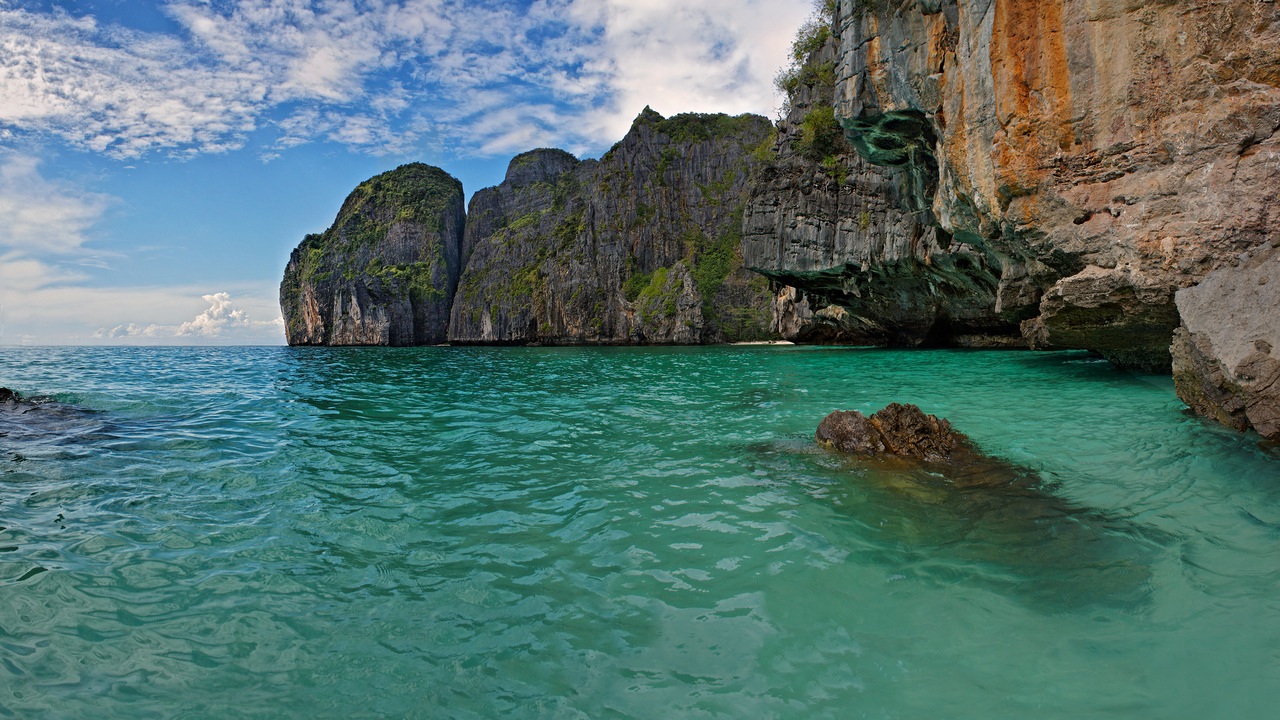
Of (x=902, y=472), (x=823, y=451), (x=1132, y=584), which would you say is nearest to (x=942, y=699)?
(x=1132, y=584)

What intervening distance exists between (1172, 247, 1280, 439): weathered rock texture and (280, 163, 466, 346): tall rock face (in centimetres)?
11162

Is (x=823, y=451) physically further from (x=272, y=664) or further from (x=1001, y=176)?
(x=1001, y=176)

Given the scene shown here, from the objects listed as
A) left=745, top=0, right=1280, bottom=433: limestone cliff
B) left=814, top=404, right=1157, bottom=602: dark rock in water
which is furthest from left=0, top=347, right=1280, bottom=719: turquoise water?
left=745, top=0, right=1280, bottom=433: limestone cliff

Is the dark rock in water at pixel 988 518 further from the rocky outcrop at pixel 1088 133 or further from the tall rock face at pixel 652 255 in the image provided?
the tall rock face at pixel 652 255

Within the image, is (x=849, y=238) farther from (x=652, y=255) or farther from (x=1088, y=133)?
(x=652, y=255)

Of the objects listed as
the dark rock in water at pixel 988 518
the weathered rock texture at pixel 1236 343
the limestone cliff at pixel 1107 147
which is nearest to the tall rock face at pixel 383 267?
the limestone cliff at pixel 1107 147

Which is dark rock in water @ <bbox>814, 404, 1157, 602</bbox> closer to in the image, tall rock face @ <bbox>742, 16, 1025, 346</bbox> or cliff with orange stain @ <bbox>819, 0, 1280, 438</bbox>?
cliff with orange stain @ <bbox>819, 0, 1280, 438</bbox>

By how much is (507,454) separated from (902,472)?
5.62 m

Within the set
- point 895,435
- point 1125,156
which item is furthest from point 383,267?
point 895,435

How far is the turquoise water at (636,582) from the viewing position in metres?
3.05

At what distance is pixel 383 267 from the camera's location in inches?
4781

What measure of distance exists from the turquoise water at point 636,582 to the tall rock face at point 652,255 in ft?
226

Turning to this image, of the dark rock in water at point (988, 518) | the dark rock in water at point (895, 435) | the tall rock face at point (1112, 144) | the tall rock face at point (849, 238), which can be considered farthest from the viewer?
the tall rock face at point (849, 238)

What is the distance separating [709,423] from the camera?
1087cm
